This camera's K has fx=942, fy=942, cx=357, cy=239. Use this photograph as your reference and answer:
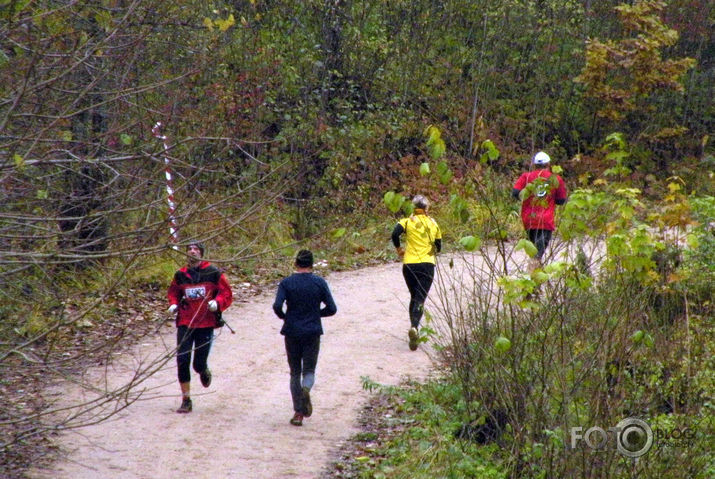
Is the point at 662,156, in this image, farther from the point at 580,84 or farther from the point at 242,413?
the point at 242,413

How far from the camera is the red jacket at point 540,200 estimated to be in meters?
7.45

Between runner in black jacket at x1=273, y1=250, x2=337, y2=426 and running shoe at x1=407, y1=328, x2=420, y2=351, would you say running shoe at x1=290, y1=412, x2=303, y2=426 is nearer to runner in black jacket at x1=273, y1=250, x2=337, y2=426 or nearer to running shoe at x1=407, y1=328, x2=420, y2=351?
runner in black jacket at x1=273, y1=250, x2=337, y2=426

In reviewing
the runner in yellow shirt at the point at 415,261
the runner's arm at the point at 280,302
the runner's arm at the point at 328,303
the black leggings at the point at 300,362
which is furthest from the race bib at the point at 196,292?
the runner in yellow shirt at the point at 415,261

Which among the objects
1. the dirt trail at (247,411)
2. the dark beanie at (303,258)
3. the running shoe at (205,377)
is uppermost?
the dark beanie at (303,258)

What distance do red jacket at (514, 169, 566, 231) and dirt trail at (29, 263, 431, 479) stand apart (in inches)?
88.3

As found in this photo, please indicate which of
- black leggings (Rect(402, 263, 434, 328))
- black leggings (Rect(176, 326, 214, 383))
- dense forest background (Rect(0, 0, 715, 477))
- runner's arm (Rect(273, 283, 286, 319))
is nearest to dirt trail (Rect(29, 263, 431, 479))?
black leggings (Rect(176, 326, 214, 383))

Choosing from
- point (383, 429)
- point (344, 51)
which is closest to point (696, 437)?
point (383, 429)

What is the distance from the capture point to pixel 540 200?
25.4 ft

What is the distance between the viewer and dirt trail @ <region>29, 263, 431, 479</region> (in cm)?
836

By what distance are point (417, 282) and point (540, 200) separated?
439cm

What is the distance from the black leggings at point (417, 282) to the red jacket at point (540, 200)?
1378mm

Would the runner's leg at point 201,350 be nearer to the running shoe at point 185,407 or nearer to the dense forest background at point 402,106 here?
the running shoe at point 185,407

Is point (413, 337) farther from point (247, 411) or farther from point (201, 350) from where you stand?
point (201, 350)

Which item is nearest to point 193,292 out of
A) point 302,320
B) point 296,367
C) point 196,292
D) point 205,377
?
point 196,292
